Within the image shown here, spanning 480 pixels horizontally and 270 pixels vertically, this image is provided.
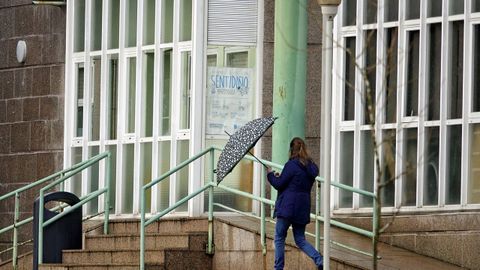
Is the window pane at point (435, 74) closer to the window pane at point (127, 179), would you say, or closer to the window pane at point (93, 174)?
the window pane at point (127, 179)

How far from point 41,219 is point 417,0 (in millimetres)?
5437

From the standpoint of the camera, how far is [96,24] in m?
Result: 24.9

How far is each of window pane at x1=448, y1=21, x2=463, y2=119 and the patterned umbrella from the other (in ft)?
10.9

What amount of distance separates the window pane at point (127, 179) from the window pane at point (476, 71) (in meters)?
5.37

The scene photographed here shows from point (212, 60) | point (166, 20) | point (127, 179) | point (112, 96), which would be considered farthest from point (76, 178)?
point (212, 60)

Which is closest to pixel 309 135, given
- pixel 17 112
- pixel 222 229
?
pixel 222 229

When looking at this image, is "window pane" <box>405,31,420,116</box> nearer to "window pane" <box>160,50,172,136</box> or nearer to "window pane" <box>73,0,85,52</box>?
"window pane" <box>160,50,172,136</box>

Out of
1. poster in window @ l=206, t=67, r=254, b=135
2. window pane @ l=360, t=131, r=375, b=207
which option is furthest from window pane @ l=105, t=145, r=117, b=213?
window pane @ l=360, t=131, r=375, b=207

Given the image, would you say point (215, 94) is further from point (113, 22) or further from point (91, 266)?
point (91, 266)

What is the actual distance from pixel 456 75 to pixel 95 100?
5911mm

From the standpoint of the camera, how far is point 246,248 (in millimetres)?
20844

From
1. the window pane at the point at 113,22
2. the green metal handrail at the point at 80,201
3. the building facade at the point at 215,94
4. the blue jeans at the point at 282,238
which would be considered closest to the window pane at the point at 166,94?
the building facade at the point at 215,94

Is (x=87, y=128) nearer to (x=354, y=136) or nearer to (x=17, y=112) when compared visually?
(x=17, y=112)

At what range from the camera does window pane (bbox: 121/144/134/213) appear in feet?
79.3
